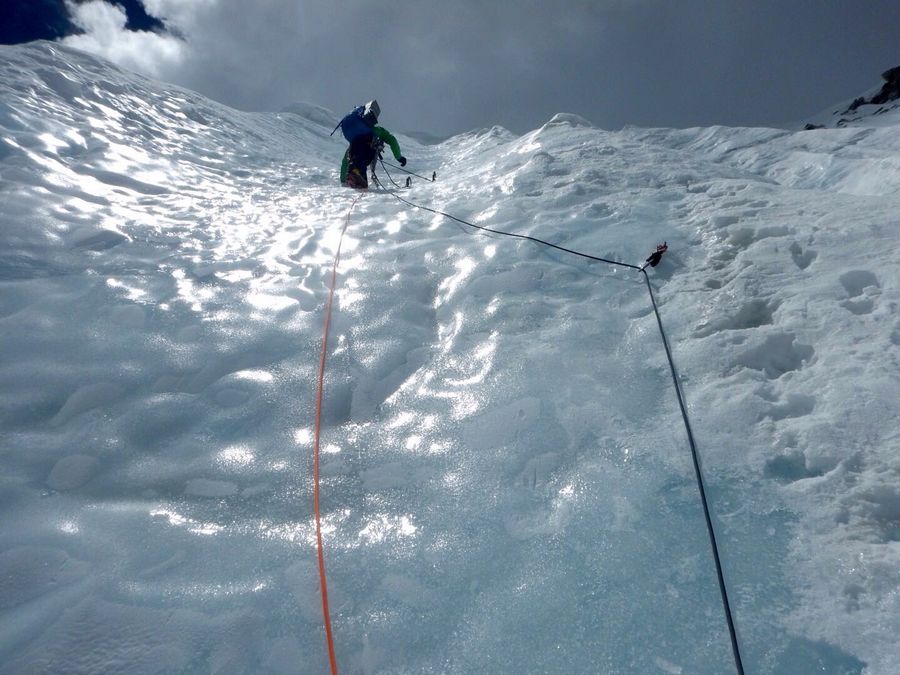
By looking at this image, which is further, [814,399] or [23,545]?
[814,399]

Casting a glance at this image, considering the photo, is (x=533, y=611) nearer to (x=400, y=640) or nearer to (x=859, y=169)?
(x=400, y=640)

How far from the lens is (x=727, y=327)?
8.55 feet

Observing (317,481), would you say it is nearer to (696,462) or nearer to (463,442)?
(463,442)

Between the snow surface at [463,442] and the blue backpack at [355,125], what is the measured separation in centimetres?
412

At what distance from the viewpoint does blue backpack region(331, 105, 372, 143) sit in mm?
7828

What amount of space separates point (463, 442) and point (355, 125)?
277 inches

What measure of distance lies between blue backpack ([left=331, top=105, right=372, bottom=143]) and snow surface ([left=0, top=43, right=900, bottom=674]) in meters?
4.12

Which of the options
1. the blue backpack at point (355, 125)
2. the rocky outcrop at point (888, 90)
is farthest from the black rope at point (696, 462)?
the rocky outcrop at point (888, 90)

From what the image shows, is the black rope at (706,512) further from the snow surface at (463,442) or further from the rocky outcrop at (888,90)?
the rocky outcrop at (888,90)

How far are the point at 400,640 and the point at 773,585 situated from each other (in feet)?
3.93

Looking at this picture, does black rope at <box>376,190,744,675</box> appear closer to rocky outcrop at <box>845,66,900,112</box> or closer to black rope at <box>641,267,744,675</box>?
black rope at <box>641,267,744,675</box>

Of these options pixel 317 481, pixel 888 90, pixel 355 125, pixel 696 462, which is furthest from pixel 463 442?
pixel 888 90

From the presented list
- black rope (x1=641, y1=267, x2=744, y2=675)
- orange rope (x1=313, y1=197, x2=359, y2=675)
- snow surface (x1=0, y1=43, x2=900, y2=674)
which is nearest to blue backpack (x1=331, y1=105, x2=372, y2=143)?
snow surface (x1=0, y1=43, x2=900, y2=674)

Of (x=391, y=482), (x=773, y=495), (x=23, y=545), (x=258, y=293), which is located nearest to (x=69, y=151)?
(x=258, y=293)
